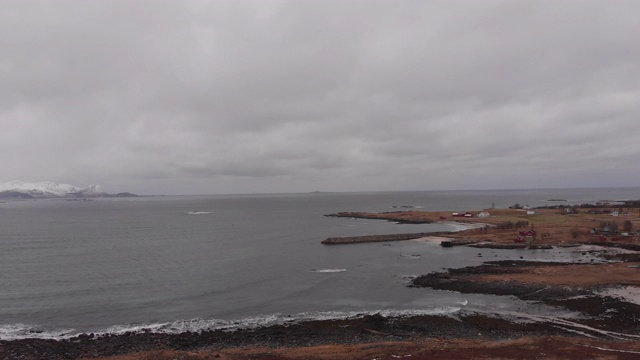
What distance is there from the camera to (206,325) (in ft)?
116

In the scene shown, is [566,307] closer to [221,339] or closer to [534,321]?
[534,321]

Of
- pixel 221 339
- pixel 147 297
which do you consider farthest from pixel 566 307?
pixel 147 297

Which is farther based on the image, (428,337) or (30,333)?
(30,333)

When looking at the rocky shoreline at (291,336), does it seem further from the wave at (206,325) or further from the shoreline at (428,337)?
the wave at (206,325)

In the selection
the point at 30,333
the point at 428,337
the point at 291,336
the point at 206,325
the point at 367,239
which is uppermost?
the point at 367,239

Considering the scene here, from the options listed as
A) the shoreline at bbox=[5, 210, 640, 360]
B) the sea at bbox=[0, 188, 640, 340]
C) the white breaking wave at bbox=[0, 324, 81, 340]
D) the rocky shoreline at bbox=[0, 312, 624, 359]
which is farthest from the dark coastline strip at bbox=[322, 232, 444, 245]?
the white breaking wave at bbox=[0, 324, 81, 340]

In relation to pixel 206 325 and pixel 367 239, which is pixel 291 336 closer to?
pixel 206 325

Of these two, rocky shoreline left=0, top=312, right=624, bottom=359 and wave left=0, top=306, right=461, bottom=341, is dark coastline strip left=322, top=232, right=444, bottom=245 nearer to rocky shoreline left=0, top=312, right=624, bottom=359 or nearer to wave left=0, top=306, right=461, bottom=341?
wave left=0, top=306, right=461, bottom=341

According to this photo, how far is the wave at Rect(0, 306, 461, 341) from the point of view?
1329 inches

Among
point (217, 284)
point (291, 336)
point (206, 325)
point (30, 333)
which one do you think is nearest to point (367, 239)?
point (217, 284)

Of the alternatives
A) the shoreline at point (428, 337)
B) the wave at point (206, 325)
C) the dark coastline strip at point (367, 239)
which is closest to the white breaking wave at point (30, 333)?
the wave at point (206, 325)

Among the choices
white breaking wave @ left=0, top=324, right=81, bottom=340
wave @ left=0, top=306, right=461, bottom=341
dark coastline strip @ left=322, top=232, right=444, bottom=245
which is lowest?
white breaking wave @ left=0, top=324, right=81, bottom=340

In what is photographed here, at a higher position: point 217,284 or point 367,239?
point 367,239

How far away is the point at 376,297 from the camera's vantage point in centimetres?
4359
